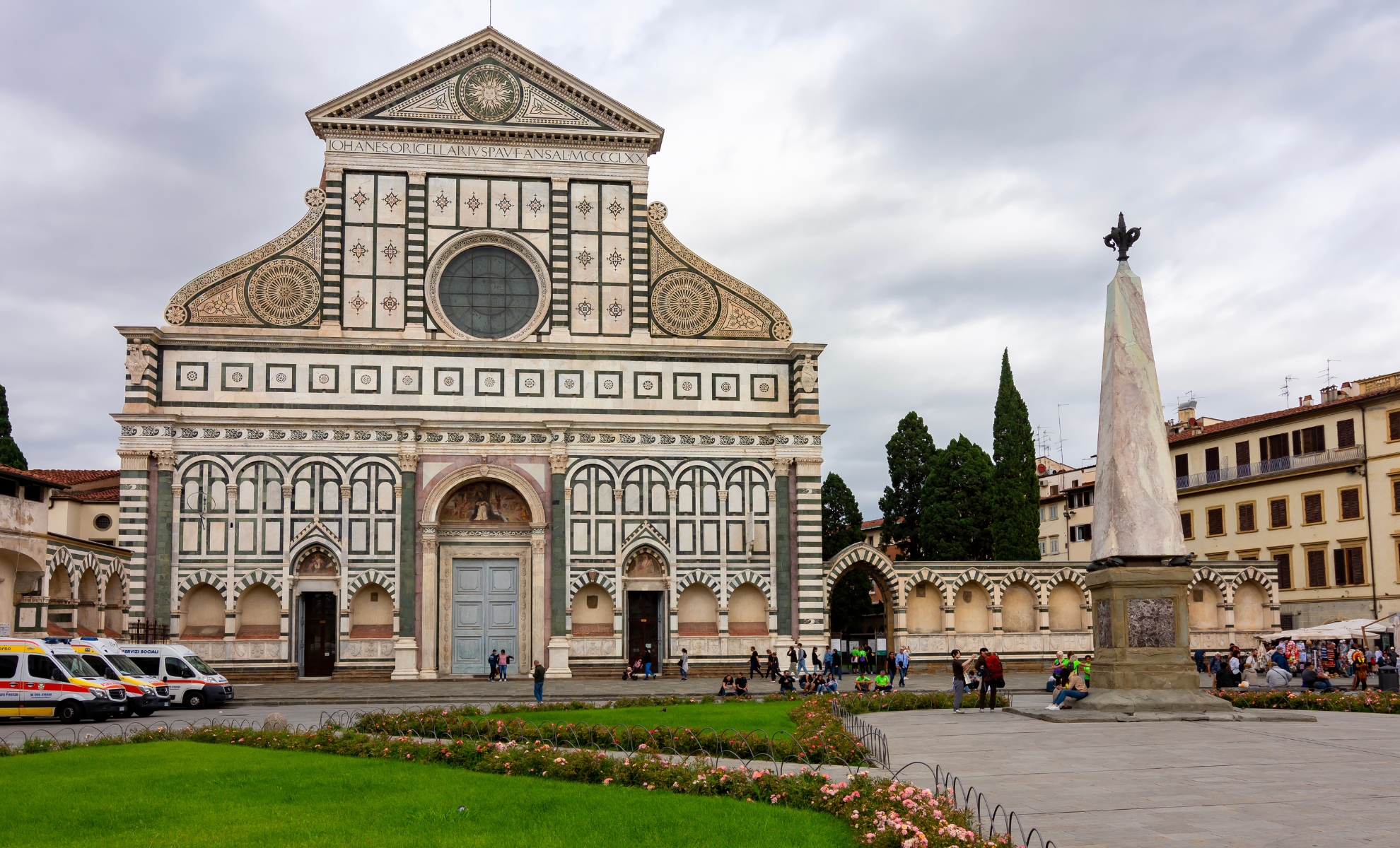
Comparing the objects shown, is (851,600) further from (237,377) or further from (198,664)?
(198,664)

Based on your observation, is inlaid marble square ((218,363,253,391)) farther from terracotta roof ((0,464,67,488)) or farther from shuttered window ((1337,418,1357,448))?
shuttered window ((1337,418,1357,448))

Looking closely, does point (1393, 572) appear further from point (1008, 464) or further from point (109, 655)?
point (109, 655)

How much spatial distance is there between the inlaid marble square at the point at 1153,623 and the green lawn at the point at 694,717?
645 cm

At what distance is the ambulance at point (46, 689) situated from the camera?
86.5 feet

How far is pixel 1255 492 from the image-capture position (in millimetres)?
53469

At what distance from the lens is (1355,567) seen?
47.9 metres

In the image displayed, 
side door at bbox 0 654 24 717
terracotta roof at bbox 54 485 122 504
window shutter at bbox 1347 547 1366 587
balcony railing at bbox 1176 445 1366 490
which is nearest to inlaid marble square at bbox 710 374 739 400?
balcony railing at bbox 1176 445 1366 490

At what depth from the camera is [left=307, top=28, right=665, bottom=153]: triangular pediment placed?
134ft

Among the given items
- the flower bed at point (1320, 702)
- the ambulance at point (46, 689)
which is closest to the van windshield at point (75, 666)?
the ambulance at point (46, 689)

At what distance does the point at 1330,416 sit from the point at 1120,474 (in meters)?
32.1

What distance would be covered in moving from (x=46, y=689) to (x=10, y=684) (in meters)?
0.83

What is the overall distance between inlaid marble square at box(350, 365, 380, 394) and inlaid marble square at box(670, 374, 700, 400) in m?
9.73

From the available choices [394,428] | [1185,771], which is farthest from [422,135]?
[1185,771]

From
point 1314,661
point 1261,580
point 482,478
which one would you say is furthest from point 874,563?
point 1314,661
